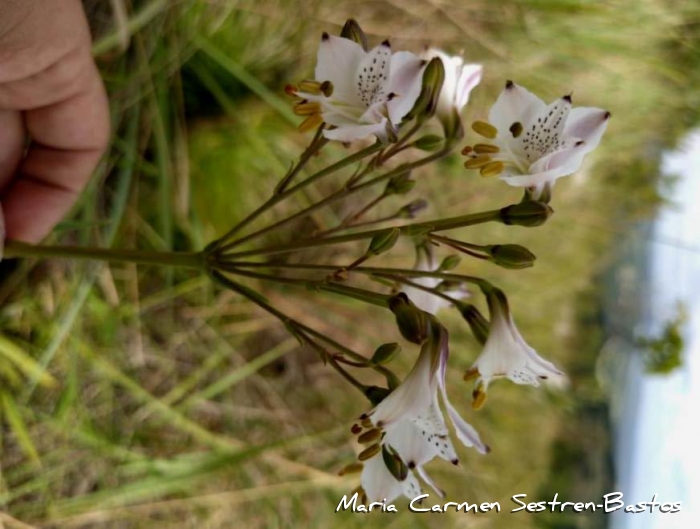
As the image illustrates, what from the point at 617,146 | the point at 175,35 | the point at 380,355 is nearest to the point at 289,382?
the point at 175,35

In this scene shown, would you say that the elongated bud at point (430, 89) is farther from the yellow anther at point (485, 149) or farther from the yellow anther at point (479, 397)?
the yellow anther at point (479, 397)

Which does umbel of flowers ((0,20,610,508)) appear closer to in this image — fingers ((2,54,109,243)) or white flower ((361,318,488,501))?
white flower ((361,318,488,501))

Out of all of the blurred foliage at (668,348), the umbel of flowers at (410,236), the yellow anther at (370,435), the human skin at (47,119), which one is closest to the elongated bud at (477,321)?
the umbel of flowers at (410,236)

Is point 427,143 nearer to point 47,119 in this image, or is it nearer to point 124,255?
point 124,255

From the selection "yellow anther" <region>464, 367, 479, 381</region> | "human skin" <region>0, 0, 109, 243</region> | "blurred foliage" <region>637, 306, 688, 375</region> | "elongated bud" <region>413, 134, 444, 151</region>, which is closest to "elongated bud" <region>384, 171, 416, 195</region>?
"elongated bud" <region>413, 134, 444, 151</region>

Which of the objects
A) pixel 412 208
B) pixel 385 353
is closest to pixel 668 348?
pixel 412 208

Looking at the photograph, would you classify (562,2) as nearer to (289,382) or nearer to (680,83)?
(680,83)
